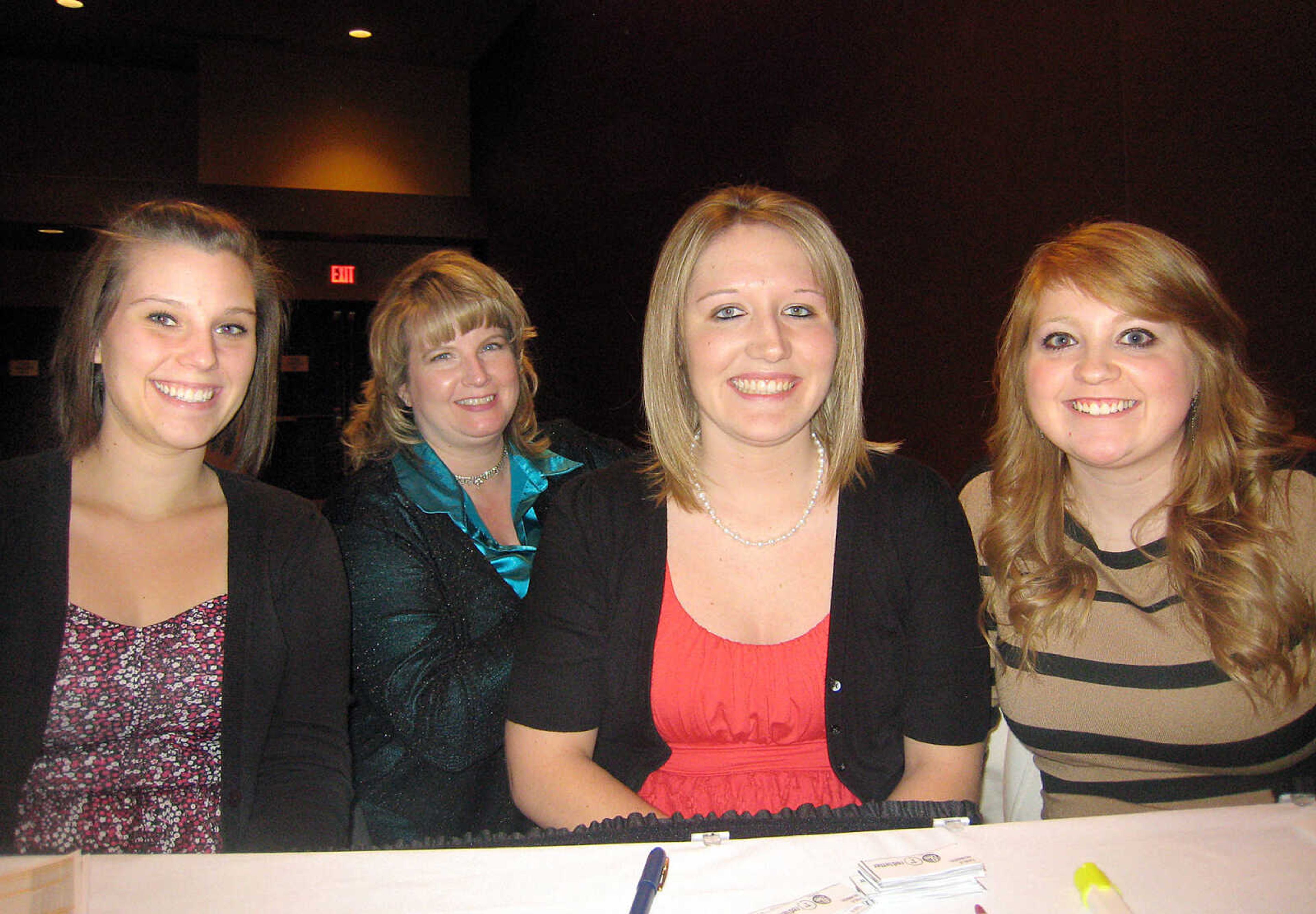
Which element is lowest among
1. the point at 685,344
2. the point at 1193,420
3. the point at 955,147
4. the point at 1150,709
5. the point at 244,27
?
the point at 1150,709

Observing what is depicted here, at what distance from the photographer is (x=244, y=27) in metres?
6.79

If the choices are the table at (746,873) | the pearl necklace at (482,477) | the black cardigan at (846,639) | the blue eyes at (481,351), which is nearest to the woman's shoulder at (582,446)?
the pearl necklace at (482,477)

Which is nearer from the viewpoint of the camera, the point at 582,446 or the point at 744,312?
the point at 744,312

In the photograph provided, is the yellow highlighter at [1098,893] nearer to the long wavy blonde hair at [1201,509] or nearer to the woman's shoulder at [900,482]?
the long wavy blonde hair at [1201,509]

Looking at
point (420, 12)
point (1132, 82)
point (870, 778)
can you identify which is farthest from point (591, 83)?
point (870, 778)

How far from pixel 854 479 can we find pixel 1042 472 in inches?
13.3

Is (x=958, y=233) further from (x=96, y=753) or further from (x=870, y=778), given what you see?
(x=96, y=753)

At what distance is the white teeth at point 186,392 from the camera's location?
141 centimetres

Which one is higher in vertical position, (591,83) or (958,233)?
(591,83)

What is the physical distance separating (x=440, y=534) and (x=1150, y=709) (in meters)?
1.38

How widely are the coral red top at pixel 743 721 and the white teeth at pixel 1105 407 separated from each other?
0.56 meters

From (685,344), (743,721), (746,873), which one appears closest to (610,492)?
(685,344)

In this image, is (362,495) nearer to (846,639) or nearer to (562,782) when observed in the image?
(562,782)

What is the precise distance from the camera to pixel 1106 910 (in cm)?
80
